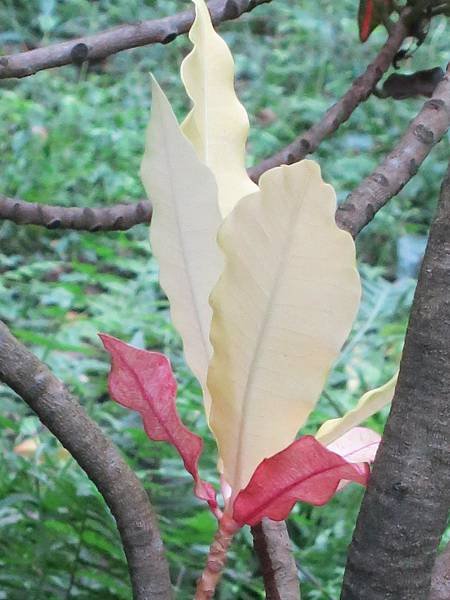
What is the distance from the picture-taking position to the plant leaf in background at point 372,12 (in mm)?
799

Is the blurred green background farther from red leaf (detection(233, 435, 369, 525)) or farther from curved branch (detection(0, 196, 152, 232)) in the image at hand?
red leaf (detection(233, 435, 369, 525))

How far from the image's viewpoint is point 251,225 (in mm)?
337

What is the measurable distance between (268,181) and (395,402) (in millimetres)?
96

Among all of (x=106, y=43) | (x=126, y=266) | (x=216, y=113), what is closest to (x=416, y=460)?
(x=216, y=113)

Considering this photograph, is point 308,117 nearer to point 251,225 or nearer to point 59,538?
point 59,538

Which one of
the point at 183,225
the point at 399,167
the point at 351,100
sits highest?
the point at 351,100

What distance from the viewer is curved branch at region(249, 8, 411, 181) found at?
771mm

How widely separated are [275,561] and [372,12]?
0.52 meters

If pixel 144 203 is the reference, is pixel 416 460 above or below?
below

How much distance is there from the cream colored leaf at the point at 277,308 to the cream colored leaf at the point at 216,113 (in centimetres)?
8

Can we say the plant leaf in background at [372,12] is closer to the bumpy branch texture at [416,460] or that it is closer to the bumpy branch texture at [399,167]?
the bumpy branch texture at [399,167]

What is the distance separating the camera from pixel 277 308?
13.8 inches

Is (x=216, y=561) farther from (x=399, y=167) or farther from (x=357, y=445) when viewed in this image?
(x=399, y=167)

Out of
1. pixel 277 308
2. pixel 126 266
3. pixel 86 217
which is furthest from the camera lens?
pixel 126 266
